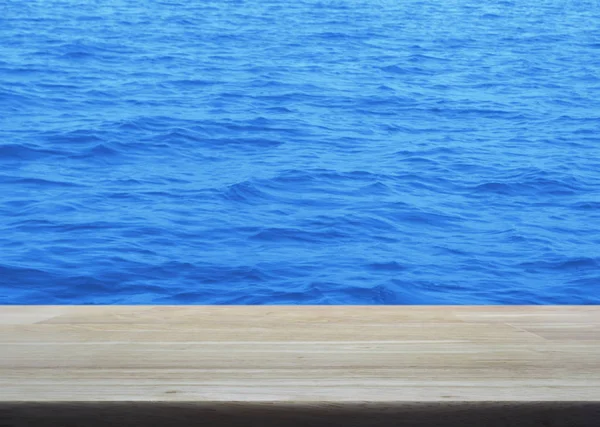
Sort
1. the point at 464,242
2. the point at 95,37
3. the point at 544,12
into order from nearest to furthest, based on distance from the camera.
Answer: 1. the point at 464,242
2. the point at 95,37
3. the point at 544,12

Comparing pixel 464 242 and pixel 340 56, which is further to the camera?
pixel 340 56

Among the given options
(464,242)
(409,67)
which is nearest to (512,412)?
(464,242)

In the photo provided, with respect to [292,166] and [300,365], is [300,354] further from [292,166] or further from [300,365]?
[292,166]

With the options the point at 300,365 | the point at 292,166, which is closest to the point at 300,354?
the point at 300,365

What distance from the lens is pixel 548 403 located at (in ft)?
1.75

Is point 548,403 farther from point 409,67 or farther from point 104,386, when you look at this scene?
point 409,67

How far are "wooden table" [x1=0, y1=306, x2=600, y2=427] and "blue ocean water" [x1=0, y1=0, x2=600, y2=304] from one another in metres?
2.73

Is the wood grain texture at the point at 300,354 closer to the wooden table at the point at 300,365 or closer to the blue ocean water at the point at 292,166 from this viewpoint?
the wooden table at the point at 300,365

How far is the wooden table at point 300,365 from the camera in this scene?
1.73 feet

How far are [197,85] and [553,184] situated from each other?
3.13m

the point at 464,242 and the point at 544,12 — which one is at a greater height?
the point at 544,12

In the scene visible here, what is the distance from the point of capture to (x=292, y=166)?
5332 mm

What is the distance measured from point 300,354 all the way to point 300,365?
0.14ft

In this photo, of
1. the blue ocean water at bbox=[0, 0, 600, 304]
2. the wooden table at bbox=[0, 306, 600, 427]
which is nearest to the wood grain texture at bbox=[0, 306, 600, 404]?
the wooden table at bbox=[0, 306, 600, 427]
